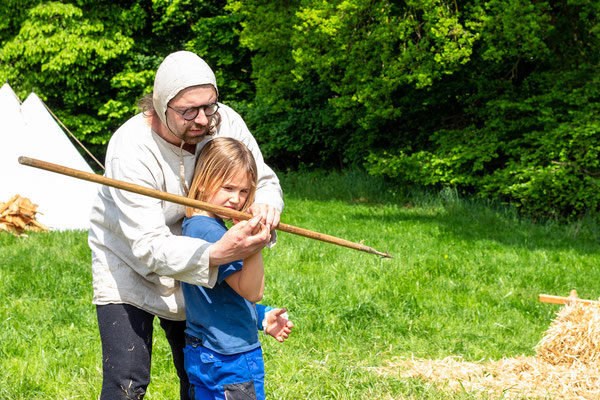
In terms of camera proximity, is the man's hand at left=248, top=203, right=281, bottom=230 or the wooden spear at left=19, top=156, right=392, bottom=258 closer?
the wooden spear at left=19, top=156, right=392, bottom=258

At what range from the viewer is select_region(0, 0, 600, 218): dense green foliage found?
11.5 m

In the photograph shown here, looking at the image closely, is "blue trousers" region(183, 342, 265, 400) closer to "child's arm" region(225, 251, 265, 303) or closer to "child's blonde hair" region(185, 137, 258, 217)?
"child's arm" region(225, 251, 265, 303)

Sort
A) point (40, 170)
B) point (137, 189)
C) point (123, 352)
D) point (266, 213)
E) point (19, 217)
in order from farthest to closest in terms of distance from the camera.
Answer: point (40, 170)
point (19, 217)
point (123, 352)
point (266, 213)
point (137, 189)

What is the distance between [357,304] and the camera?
6.25 m

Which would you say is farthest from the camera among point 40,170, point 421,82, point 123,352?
point 421,82

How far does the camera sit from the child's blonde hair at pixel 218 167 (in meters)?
2.73

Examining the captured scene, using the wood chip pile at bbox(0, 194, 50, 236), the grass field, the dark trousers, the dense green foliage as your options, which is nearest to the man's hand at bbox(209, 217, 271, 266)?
the dark trousers

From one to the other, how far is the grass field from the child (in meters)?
1.54

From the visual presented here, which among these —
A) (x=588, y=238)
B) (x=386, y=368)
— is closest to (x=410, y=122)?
(x=588, y=238)

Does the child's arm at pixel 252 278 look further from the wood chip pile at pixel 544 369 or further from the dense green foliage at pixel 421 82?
the dense green foliage at pixel 421 82

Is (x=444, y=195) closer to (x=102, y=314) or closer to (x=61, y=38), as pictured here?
(x=102, y=314)

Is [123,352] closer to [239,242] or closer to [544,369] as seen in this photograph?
[239,242]

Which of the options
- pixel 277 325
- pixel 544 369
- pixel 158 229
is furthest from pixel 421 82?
pixel 158 229

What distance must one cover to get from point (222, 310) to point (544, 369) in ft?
10.0
